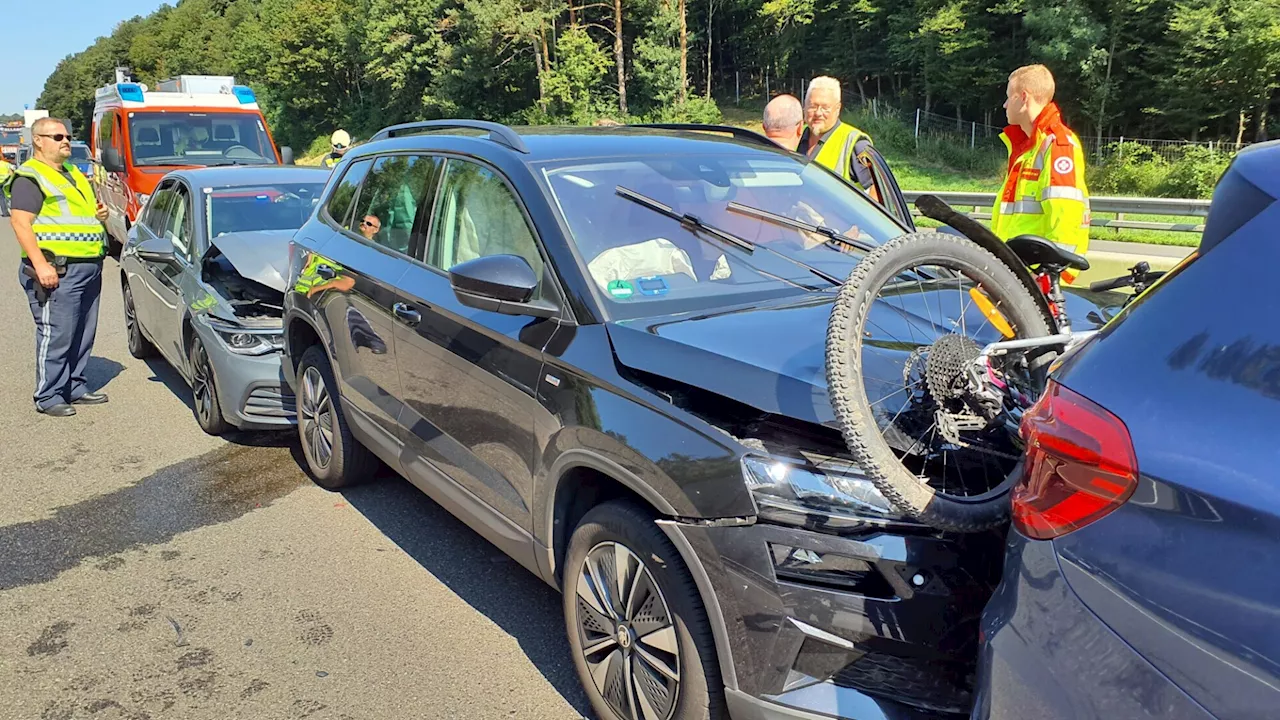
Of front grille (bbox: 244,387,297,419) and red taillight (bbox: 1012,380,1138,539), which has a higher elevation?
red taillight (bbox: 1012,380,1138,539)

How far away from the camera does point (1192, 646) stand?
1391 mm

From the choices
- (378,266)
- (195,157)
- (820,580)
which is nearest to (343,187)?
(378,266)

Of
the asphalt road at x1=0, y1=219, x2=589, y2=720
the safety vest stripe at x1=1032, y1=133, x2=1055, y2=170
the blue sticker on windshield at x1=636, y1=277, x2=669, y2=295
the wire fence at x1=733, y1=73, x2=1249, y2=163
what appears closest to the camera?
the blue sticker on windshield at x1=636, y1=277, x2=669, y2=295

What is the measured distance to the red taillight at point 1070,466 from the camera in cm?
156

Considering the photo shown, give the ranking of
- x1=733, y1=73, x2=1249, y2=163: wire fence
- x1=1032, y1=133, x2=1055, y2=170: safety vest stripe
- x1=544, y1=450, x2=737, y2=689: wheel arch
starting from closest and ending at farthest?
x1=544, y1=450, x2=737, y2=689: wheel arch → x1=1032, y1=133, x2=1055, y2=170: safety vest stripe → x1=733, y1=73, x2=1249, y2=163: wire fence

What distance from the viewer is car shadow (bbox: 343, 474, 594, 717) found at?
3361 millimetres

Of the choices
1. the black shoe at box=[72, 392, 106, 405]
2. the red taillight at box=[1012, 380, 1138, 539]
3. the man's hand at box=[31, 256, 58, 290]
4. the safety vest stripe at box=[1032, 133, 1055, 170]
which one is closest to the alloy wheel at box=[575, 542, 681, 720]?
the red taillight at box=[1012, 380, 1138, 539]

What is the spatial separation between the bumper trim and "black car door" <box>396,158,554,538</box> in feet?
3.42

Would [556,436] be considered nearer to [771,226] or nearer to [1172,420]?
[771,226]

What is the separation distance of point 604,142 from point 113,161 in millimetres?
11649

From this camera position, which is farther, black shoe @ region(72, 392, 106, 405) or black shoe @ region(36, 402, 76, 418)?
black shoe @ region(72, 392, 106, 405)

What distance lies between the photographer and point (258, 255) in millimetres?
5789

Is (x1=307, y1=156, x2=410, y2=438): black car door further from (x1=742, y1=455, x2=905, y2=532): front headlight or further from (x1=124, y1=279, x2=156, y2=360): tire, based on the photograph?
(x1=124, y1=279, x2=156, y2=360): tire

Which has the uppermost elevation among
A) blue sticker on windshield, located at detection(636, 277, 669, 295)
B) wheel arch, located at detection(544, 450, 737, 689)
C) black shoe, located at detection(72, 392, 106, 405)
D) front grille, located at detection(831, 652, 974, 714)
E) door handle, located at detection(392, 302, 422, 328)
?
blue sticker on windshield, located at detection(636, 277, 669, 295)
